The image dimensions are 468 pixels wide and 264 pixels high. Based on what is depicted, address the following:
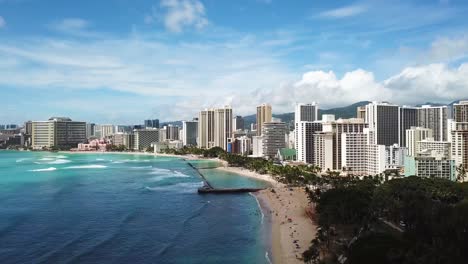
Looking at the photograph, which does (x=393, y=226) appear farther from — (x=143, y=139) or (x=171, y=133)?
(x=171, y=133)

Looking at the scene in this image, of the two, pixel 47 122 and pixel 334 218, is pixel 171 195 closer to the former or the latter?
pixel 334 218

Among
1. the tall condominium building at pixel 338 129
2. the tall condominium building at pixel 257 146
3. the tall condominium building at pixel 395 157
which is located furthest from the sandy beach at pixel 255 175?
the tall condominium building at pixel 257 146

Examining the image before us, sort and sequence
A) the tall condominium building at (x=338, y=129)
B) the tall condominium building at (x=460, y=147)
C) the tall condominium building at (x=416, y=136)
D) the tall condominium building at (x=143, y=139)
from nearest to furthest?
the tall condominium building at (x=460, y=147), the tall condominium building at (x=416, y=136), the tall condominium building at (x=338, y=129), the tall condominium building at (x=143, y=139)

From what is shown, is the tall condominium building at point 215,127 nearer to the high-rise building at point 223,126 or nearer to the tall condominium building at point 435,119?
the high-rise building at point 223,126

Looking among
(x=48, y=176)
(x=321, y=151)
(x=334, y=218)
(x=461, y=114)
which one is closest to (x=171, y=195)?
(x=334, y=218)

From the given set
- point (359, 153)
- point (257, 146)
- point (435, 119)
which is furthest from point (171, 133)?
point (359, 153)

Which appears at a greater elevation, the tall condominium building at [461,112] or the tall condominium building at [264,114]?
the tall condominium building at [264,114]
